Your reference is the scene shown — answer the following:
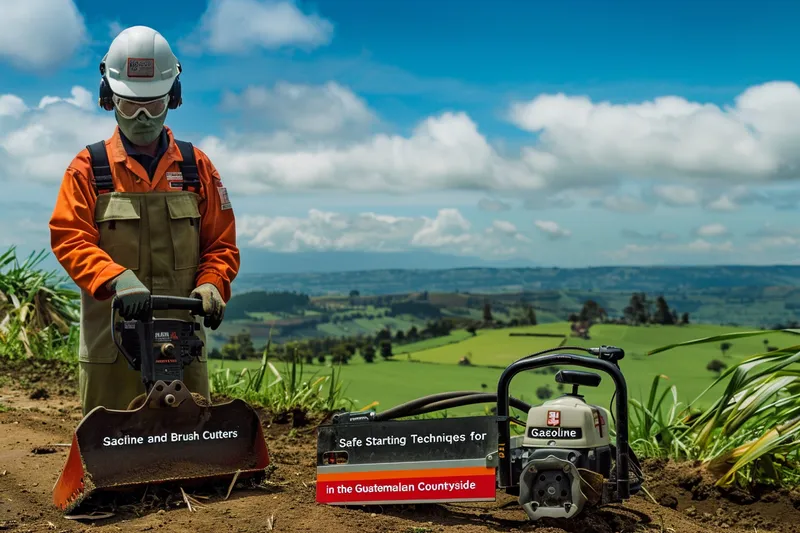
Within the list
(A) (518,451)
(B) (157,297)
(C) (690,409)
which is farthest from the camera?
(C) (690,409)

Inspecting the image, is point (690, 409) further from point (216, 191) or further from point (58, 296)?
point (58, 296)

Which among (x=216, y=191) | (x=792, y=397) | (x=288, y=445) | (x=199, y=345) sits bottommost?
(x=288, y=445)

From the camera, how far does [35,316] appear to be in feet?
36.6

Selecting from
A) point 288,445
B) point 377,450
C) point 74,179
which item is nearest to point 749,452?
point 377,450

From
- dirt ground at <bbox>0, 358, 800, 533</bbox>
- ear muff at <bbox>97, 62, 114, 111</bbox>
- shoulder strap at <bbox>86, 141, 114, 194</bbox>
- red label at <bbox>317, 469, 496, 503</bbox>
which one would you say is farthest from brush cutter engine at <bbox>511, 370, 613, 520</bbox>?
ear muff at <bbox>97, 62, 114, 111</bbox>

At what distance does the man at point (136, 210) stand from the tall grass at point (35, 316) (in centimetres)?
521

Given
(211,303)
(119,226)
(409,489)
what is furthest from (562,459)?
(119,226)

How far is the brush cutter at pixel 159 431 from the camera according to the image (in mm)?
4520

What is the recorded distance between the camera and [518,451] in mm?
4285

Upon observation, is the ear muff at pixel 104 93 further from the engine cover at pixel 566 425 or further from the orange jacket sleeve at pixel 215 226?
the engine cover at pixel 566 425

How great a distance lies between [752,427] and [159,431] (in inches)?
146

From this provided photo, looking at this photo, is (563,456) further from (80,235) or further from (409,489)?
(80,235)

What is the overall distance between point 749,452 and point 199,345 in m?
3.27

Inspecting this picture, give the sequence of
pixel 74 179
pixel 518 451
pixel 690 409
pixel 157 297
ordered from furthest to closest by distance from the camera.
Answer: pixel 690 409
pixel 74 179
pixel 157 297
pixel 518 451
